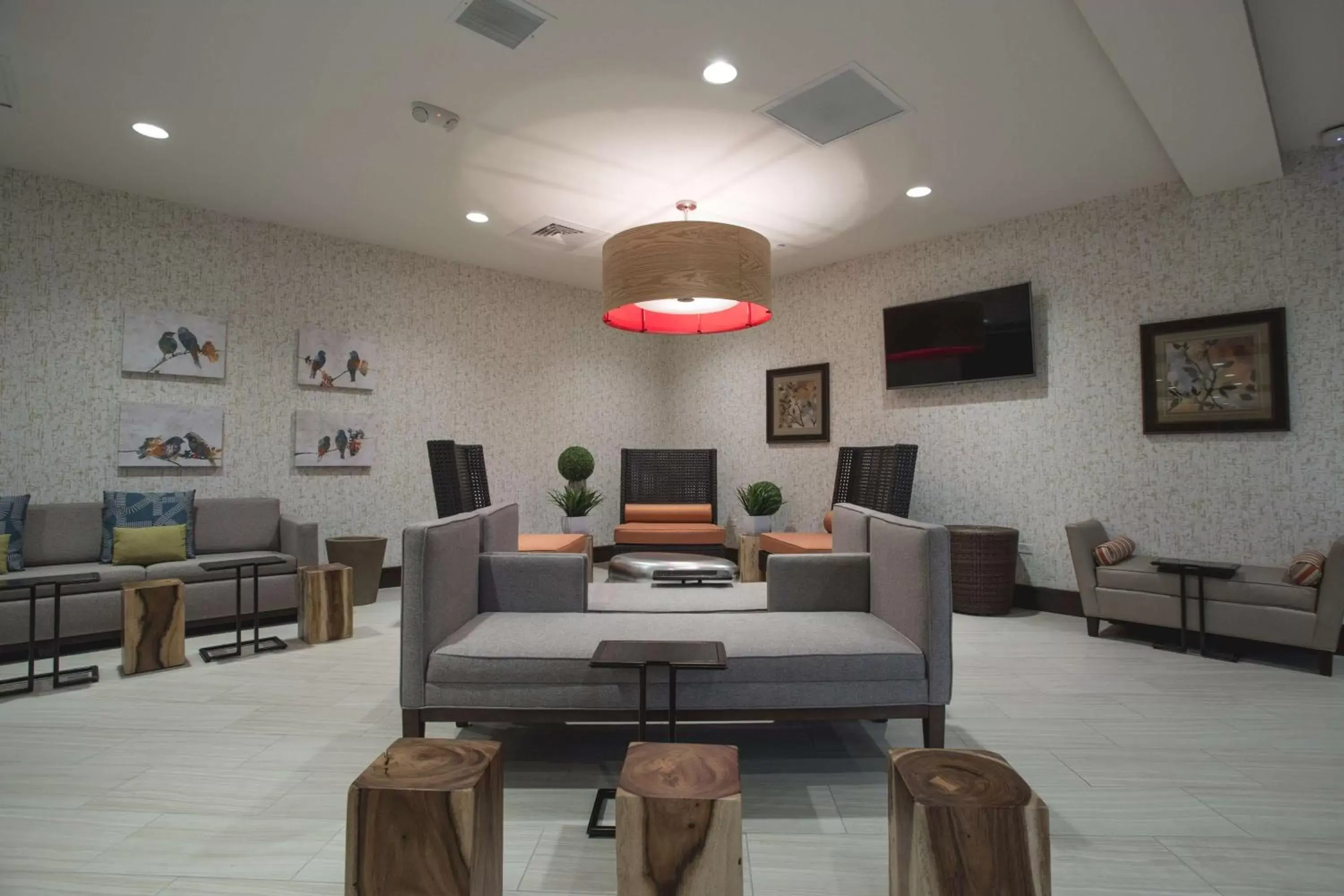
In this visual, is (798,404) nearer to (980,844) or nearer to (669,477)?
(669,477)

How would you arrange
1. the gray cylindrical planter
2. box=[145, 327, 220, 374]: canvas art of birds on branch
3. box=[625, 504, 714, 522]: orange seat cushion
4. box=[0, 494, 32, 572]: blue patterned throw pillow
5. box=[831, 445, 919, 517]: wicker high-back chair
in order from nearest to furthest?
1. box=[0, 494, 32, 572]: blue patterned throw pillow
2. box=[145, 327, 220, 374]: canvas art of birds on branch
3. the gray cylindrical planter
4. box=[831, 445, 919, 517]: wicker high-back chair
5. box=[625, 504, 714, 522]: orange seat cushion

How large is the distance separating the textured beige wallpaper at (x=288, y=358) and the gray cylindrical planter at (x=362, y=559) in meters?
0.49

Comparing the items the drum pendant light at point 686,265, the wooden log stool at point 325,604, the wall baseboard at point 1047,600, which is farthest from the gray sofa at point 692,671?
the wall baseboard at point 1047,600

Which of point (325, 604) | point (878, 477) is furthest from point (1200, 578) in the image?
point (325, 604)

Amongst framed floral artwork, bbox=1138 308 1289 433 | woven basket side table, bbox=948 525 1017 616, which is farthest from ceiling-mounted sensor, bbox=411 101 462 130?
framed floral artwork, bbox=1138 308 1289 433

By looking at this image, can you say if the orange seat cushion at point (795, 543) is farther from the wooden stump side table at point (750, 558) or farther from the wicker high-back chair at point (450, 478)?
the wicker high-back chair at point (450, 478)

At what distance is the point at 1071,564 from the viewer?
15.9ft

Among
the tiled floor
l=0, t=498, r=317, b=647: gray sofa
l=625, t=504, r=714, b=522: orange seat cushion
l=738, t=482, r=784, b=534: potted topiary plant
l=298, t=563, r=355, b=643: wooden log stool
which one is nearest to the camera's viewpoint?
the tiled floor

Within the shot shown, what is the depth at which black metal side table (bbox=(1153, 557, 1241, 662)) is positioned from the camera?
12.0 ft

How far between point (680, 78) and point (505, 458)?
415 cm

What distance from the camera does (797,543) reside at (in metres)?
5.03

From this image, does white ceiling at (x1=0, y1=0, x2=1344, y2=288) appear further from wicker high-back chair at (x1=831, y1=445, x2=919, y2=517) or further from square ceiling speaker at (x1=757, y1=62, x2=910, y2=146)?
wicker high-back chair at (x1=831, y1=445, x2=919, y2=517)

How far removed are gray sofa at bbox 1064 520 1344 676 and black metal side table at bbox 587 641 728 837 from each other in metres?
3.28

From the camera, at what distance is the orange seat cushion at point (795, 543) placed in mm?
4793
